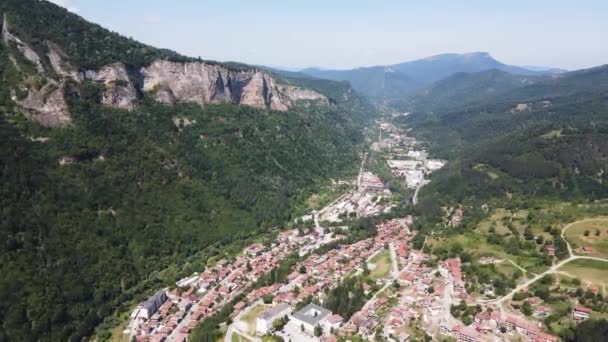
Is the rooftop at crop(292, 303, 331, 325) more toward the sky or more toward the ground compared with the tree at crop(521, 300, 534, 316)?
more toward the ground

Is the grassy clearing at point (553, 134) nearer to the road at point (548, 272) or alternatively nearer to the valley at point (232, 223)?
the valley at point (232, 223)

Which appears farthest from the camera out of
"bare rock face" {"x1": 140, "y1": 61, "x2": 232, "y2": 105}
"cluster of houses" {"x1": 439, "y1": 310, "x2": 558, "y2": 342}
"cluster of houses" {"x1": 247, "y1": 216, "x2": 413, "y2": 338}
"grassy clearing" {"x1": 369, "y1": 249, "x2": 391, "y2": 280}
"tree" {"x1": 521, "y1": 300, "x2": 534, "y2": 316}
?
"bare rock face" {"x1": 140, "y1": 61, "x2": 232, "y2": 105}

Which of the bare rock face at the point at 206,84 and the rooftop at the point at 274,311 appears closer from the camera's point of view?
the rooftop at the point at 274,311

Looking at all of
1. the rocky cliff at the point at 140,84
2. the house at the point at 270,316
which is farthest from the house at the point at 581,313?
the rocky cliff at the point at 140,84

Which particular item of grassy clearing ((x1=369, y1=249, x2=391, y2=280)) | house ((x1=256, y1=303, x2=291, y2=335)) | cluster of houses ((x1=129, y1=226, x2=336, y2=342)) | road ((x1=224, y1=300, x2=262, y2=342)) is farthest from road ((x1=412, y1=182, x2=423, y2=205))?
road ((x1=224, y1=300, x2=262, y2=342))

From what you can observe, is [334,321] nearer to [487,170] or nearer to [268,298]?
[268,298]

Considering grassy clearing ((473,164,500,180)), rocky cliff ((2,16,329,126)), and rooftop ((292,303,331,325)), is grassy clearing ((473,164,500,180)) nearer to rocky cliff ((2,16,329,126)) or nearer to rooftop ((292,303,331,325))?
rocky cliff ((2,16,329,126))
